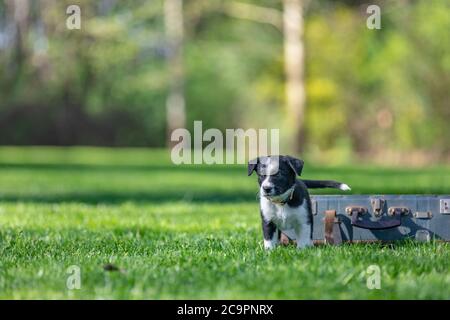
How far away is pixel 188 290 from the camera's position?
4312mm

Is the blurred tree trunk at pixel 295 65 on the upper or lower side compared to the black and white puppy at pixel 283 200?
upper

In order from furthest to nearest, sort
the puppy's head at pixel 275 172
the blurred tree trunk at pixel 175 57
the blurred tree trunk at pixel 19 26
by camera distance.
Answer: the blurred tree trunk at pixel 175 57, the blurred tree trunk at pixel 19 26, the puppy's head at pixel 275 172

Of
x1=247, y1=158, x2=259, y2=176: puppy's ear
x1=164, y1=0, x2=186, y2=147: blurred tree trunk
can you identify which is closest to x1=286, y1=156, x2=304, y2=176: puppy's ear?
x1=247, y1=158, x2=259, y2=176: puppy's ear

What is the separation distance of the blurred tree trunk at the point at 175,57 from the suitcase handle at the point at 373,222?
2694 centimetres

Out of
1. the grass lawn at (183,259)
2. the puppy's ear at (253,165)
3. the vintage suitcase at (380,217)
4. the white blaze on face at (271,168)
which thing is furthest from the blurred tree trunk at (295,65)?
the white blaze on face at (271,168)

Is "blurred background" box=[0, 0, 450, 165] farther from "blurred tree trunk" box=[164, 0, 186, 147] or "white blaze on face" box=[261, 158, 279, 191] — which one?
"white blaze on face" box=[261, 158, 279, 191]

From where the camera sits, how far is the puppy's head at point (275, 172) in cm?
537

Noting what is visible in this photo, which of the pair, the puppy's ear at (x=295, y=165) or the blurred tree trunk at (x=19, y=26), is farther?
the blurred tree trunk at (x=19, y=26)

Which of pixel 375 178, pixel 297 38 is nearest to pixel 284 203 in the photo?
pixel 375 178

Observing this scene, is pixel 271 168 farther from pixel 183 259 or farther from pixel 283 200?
pixel 183 259

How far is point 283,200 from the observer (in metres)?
5.46

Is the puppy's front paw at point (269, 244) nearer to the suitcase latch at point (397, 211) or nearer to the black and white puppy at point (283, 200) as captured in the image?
the black and white puppy at point (283, 200)

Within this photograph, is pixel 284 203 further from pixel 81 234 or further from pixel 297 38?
pixel 297 38
